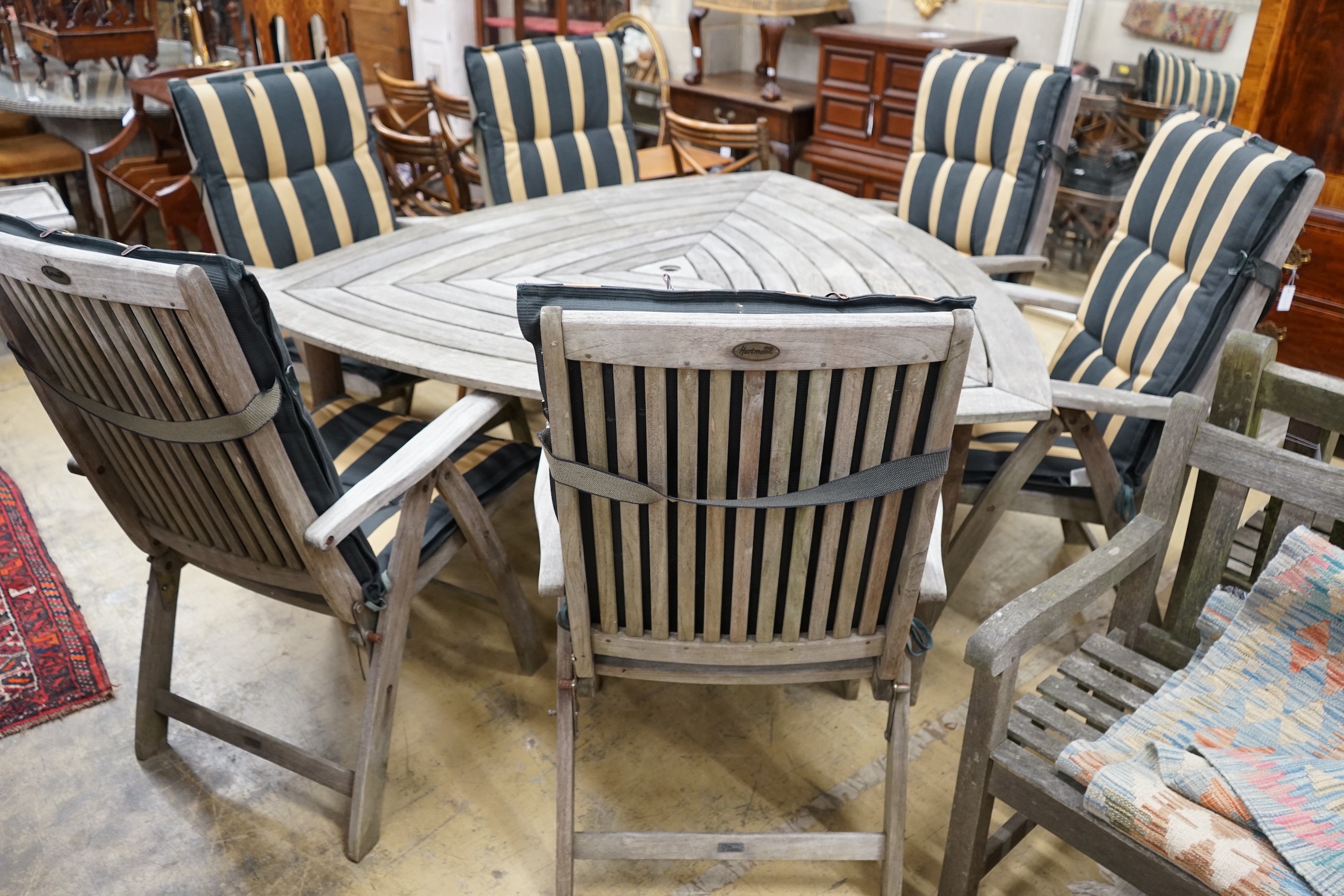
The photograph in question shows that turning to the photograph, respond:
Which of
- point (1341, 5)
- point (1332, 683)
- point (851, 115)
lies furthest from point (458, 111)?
point (1332, 683)

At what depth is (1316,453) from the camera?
6.46ft

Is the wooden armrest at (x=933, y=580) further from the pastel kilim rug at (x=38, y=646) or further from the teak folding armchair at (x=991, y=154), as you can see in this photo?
the pastel kilim rug at (x=38, y=646)

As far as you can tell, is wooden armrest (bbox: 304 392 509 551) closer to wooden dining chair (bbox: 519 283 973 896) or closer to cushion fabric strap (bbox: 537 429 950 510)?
wooden dining chair (bbox: 519 283 973 896)

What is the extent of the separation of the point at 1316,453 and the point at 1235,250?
1.52 feet

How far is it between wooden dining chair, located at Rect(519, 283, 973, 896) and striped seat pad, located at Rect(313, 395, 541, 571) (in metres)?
0.44

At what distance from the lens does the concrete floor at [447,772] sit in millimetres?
1958

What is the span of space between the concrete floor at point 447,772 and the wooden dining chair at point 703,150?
6.80 feet

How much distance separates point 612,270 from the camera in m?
2.69

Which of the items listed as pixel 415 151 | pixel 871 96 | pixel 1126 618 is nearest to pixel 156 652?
pixel 1126 618

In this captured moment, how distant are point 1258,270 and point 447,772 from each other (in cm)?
200

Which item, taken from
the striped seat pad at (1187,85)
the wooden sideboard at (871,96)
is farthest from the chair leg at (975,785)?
the wooden sideboard at (871,96)

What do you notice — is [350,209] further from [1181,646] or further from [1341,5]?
[1341,5]

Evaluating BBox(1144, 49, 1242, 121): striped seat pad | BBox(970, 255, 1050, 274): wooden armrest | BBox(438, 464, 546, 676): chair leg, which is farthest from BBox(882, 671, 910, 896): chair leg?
BBox(1144, 49, 1242, 121): striped seat pad

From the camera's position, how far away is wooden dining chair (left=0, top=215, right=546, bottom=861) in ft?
4.96
